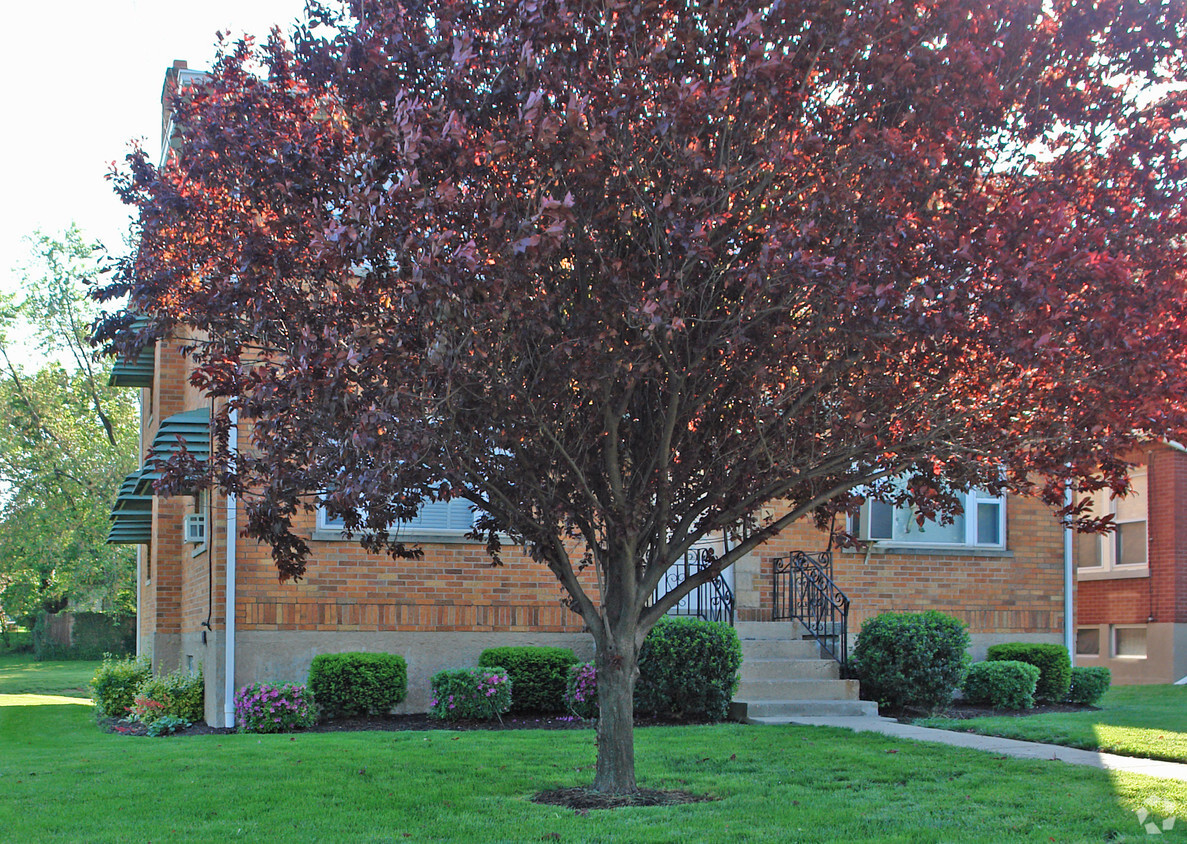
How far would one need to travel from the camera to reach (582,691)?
12266 millimetres

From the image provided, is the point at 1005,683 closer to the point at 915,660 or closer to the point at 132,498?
the point at 915,660

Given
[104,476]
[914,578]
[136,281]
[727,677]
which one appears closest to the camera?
[136,281]

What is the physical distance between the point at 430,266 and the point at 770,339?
7.16ft

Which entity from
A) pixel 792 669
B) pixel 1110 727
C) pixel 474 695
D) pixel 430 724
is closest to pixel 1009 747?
pixel 1110 727

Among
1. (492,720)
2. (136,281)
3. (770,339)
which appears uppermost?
(136,281)

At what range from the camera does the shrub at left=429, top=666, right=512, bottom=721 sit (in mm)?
12109

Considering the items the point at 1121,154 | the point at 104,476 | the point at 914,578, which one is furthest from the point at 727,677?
the point at 104,476

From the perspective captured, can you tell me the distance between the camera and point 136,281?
7301 mm

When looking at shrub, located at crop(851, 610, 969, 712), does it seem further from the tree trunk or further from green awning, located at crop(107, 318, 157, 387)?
green awning, located at crop(107, 318, 157, 387)

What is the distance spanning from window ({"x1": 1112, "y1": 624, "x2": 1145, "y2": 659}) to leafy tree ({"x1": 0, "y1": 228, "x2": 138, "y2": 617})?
27.9m

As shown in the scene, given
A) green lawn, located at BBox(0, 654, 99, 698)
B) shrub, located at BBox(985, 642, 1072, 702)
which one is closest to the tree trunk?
shrub, located at BBox(985, 642, 1072, 702)

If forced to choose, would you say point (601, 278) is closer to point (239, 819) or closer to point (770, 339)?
point (770, 339)

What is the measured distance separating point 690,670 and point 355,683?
359cm

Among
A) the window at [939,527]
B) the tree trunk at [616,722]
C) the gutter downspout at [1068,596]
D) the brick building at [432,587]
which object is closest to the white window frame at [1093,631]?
the gutter downspout at [1068,596]
